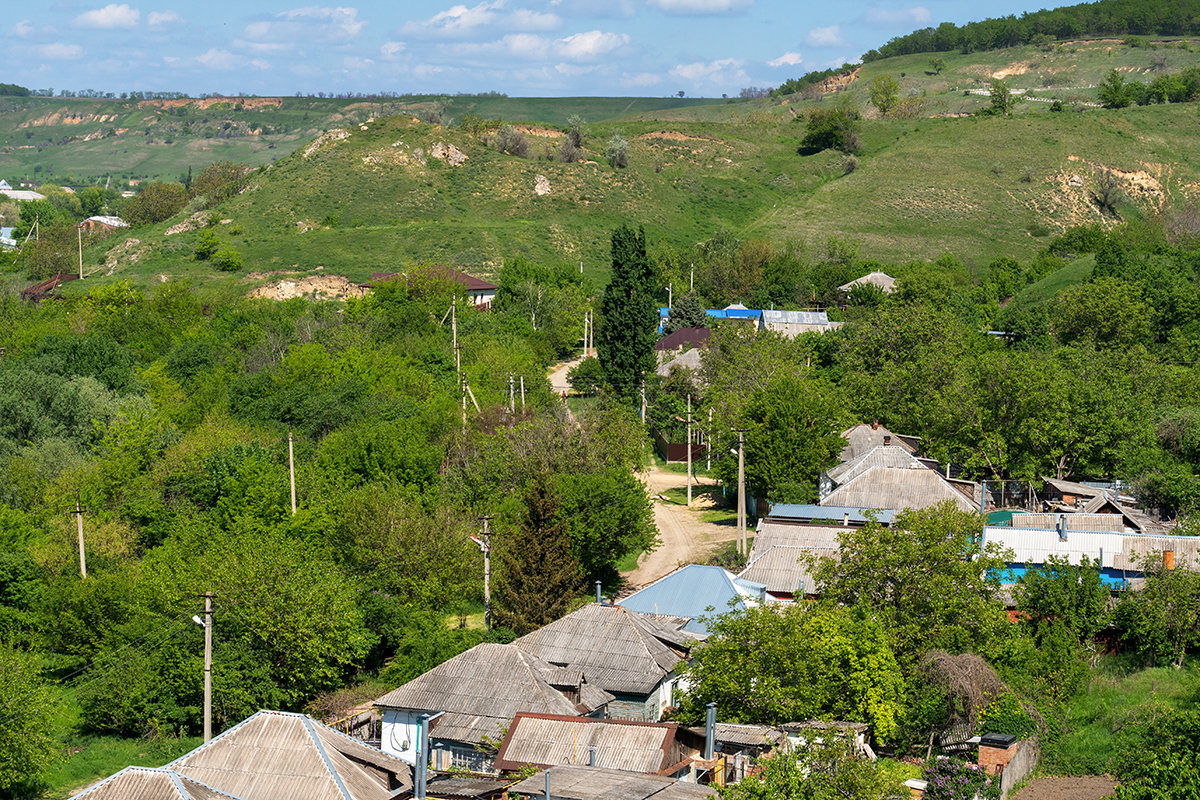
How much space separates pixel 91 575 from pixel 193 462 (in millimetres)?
10398

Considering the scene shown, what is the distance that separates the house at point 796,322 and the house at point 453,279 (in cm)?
1795

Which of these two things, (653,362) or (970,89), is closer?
(653,362)

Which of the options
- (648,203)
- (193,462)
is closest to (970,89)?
(648,203)

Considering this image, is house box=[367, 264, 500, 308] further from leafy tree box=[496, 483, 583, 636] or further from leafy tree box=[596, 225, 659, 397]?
leafy tree box=[496, 483, 583, 636]

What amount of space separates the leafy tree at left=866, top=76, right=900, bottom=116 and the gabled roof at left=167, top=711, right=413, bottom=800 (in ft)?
438

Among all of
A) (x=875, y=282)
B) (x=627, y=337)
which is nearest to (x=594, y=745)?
(x=627, y=337)

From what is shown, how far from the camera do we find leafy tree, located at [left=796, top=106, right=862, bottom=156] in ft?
408

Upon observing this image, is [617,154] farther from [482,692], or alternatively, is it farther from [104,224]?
[482,692]

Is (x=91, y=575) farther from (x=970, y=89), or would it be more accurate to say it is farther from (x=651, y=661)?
(x=970, y=89)

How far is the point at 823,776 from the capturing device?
58.1 feet

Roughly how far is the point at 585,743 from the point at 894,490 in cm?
2076

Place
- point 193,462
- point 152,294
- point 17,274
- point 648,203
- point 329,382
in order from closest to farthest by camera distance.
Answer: point 193,462 → point 329,382 → point 152,294 → point 17,274 → point 648,203

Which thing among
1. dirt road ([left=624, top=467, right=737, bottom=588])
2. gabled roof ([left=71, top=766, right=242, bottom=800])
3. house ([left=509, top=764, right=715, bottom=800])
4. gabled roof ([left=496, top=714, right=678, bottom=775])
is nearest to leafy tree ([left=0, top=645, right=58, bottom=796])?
gabled roof ([left=71, top=766, right=242, bottom=800])

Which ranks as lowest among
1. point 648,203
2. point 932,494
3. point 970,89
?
point 932,494
